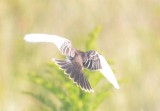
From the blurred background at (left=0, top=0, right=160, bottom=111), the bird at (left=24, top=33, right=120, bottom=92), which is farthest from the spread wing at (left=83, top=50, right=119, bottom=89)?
the blurred background at (left=0, top=0, right=160, bottom=111)

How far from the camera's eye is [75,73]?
2.06 meters

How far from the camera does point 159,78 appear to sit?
568 centimetres

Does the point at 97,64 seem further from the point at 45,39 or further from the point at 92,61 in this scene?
the point at 45,39

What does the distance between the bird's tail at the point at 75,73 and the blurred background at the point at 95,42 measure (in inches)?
114

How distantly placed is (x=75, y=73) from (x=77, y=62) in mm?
91

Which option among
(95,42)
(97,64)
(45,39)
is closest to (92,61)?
(97,64)

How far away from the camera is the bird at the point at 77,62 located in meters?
2.06

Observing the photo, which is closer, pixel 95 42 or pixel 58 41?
pixel 58 41

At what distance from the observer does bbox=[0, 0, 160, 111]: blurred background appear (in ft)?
17.3

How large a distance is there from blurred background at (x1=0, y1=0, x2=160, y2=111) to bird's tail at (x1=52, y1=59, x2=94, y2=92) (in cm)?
289

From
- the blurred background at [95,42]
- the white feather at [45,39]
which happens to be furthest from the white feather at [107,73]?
the blurred background at [95,42]

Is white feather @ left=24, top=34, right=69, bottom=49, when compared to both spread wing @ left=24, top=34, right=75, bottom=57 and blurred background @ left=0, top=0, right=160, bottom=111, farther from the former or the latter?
blurred background @ left=0, top=0, right=160, bottom=111

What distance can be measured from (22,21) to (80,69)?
3.47 metres

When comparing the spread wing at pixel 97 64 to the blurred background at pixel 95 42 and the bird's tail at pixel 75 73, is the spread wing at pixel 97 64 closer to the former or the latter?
the bird's tail at pixel 75 73
